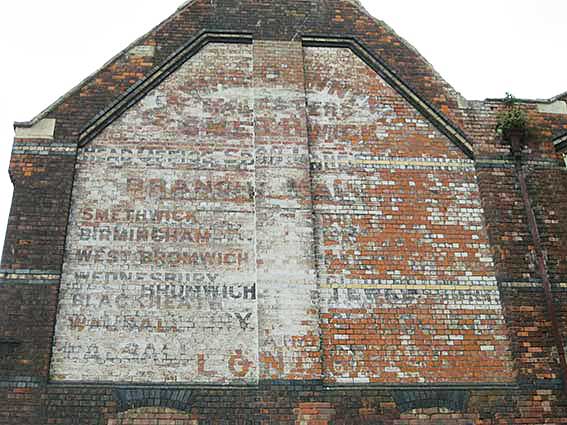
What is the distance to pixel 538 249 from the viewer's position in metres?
10.7

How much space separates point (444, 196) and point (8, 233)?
6.85m

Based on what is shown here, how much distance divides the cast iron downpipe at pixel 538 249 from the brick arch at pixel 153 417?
17.7 feet

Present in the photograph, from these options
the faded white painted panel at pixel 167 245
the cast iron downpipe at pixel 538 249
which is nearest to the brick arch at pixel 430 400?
the cast iron downpipe at pixel 538 249

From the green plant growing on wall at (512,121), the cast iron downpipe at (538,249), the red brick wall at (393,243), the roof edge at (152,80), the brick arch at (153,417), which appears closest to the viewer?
the brick arch at (153,417)

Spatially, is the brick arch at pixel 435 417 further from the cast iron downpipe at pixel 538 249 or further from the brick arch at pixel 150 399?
the brick arch at pixel 150 399

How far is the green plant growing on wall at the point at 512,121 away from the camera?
11523mm

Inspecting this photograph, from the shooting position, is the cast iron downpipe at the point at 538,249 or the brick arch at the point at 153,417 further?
the cast iron downpipe at the point at 538,249

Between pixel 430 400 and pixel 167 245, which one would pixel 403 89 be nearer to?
pixel 167 245

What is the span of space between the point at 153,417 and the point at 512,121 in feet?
24.7

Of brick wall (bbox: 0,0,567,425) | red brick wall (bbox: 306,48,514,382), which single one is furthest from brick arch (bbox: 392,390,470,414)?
red brick wall (bbox: 306,48,514,382)

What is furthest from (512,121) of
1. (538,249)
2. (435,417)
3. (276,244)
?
(435,417)

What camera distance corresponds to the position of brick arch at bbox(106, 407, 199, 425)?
357 inches

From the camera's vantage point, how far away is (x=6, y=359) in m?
9.21

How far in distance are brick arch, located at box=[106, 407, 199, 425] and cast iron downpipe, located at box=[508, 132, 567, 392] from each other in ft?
17.7
